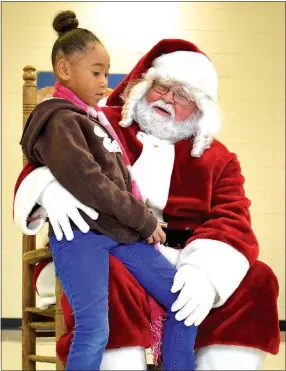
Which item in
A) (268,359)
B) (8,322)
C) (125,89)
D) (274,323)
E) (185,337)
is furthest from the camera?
(8,322)

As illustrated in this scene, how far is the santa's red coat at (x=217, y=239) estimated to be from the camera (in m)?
2.06

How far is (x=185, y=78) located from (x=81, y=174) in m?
0.64

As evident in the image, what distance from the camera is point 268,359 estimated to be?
408cm

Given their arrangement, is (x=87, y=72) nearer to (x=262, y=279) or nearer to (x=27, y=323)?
(x=262, y=279)

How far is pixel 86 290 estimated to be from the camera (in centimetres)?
199

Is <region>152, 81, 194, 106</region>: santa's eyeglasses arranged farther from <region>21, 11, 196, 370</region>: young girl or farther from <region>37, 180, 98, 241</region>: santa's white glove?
<region>37, 180, 98, 241</region>: santa's white glove

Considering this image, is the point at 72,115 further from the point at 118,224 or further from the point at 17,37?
the point at 17,37

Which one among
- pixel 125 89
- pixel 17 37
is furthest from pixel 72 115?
pixel 17 37

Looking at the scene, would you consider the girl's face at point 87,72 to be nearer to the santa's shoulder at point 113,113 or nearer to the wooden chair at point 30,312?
the santa's shoulder at point 113,113

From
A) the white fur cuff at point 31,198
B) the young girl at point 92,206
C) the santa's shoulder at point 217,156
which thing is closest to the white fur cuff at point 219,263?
Answer: the young girl at point 92,206

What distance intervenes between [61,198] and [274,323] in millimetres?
702

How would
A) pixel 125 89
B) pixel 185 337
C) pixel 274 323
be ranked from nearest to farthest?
pixel 185 337
pixel 274 323
pixel 125 89

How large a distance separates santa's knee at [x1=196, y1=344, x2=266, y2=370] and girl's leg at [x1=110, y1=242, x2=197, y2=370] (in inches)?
5.6

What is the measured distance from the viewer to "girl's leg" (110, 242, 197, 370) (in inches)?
80.7
